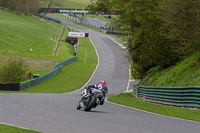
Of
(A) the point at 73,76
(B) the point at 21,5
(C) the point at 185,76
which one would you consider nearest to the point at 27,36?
(B) the point at 21,5

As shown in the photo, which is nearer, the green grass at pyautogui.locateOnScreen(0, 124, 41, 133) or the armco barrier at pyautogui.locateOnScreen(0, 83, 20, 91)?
the green grass at pyautogui.locateOnScreen(0, 124, 41, 133)

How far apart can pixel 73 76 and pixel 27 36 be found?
38.7 meters

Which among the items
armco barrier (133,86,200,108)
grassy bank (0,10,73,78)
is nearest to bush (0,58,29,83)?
grassy bank (0,10,73,78)

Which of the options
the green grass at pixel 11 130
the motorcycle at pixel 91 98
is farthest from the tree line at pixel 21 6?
the green grass at pixel 11 130

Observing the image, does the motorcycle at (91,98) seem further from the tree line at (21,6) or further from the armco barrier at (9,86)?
the tree line at (21,6)

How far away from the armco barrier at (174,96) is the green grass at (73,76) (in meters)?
18.9

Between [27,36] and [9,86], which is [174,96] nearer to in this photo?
[9,86]

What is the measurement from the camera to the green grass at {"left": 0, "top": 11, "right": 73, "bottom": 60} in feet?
237

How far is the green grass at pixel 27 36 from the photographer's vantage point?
7225 centimetres

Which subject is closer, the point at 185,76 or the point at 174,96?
the point at 174,96

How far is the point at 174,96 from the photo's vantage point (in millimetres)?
20906

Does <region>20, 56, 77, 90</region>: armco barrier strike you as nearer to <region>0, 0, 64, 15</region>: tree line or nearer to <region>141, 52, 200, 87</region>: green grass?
<region>141, 52, 200, 87</region>: green grass

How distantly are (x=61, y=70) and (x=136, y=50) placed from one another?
24052mm

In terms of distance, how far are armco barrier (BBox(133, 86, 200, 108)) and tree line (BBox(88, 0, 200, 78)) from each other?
3736 mm
